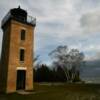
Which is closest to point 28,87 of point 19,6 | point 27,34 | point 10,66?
point 10,66

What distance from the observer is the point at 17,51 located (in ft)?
101

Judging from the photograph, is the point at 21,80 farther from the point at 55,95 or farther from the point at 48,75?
the point at 48,75

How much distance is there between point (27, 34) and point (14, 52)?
174 inches

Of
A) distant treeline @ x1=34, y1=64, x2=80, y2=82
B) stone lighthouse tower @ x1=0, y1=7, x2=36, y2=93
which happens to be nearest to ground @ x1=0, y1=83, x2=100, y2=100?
stone lighthouse tower @ x1=0, y1=7, x2=36, y2=93

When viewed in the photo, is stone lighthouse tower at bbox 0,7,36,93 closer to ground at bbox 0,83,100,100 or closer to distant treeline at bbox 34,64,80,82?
ground at bbox 0,83,100,100

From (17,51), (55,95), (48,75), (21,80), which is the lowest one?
(55,95)

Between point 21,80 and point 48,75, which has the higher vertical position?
point 48,75

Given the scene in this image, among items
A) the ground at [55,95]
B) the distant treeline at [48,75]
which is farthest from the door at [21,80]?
the distant treeline at [48,75]

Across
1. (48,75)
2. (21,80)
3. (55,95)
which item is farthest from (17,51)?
(48,75)

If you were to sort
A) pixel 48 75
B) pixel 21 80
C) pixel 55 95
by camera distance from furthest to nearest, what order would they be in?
pixel 48 75, pixel 21 80, pixel 55 95

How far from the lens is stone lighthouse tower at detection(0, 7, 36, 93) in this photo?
2961cm

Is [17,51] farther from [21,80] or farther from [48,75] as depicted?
[48,75]

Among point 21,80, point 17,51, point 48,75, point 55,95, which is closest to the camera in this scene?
point 55,95

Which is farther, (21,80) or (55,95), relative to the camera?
(21,80)
